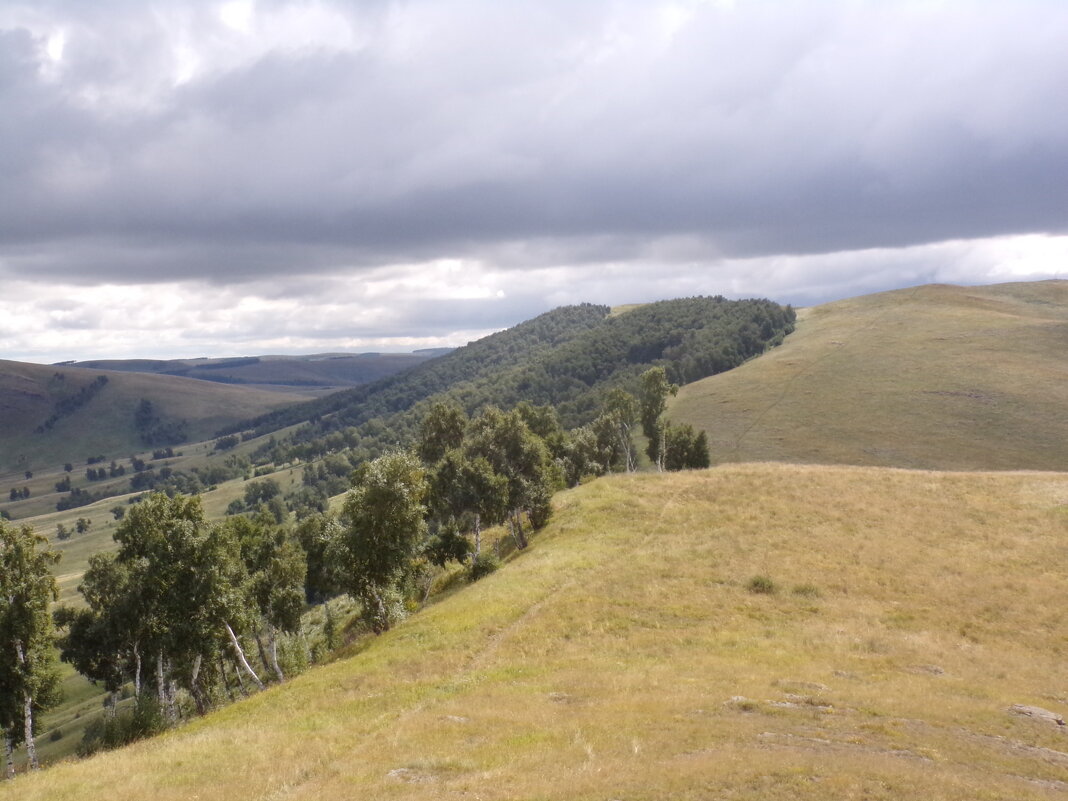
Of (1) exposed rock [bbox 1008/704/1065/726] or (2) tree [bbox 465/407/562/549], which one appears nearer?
(1) exposed rock [bbox 1008/704/1065/726]

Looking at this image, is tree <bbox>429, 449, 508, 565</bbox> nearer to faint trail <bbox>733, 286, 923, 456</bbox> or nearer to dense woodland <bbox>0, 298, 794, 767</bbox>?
dense woodland <bbox>0, 298, 794, 767</bbox>

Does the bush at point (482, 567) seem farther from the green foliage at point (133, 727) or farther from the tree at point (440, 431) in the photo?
the tree at point (440, 431)

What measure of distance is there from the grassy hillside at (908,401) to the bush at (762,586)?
Answer: 74.2 meters

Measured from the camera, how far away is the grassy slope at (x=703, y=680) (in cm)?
1812

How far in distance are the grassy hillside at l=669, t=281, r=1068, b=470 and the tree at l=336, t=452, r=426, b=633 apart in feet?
265

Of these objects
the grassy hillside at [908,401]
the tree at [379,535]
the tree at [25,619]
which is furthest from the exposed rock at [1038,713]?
the grassy hillside at [908,401]

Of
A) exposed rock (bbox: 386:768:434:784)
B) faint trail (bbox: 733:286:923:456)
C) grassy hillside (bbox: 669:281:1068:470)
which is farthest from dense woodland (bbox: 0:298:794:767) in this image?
grassy hillside (bbox: 669:281:1068:470)

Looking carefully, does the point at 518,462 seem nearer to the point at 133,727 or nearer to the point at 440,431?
the point at 440,431

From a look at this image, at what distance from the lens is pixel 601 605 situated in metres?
39.9

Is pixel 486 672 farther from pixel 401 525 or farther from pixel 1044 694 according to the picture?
pixel 1044 694

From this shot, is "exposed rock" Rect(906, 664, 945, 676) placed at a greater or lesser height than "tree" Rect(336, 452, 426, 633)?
lesser

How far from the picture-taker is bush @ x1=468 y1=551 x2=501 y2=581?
183ft

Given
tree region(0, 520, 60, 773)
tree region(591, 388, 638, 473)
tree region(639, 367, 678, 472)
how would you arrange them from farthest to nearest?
tree region(591, 388, 638, 473) → tree region(639, 367, 678, 472) → tree region(0, 520, 60, 773)

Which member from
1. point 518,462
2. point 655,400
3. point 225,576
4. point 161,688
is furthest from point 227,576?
point 655,400
